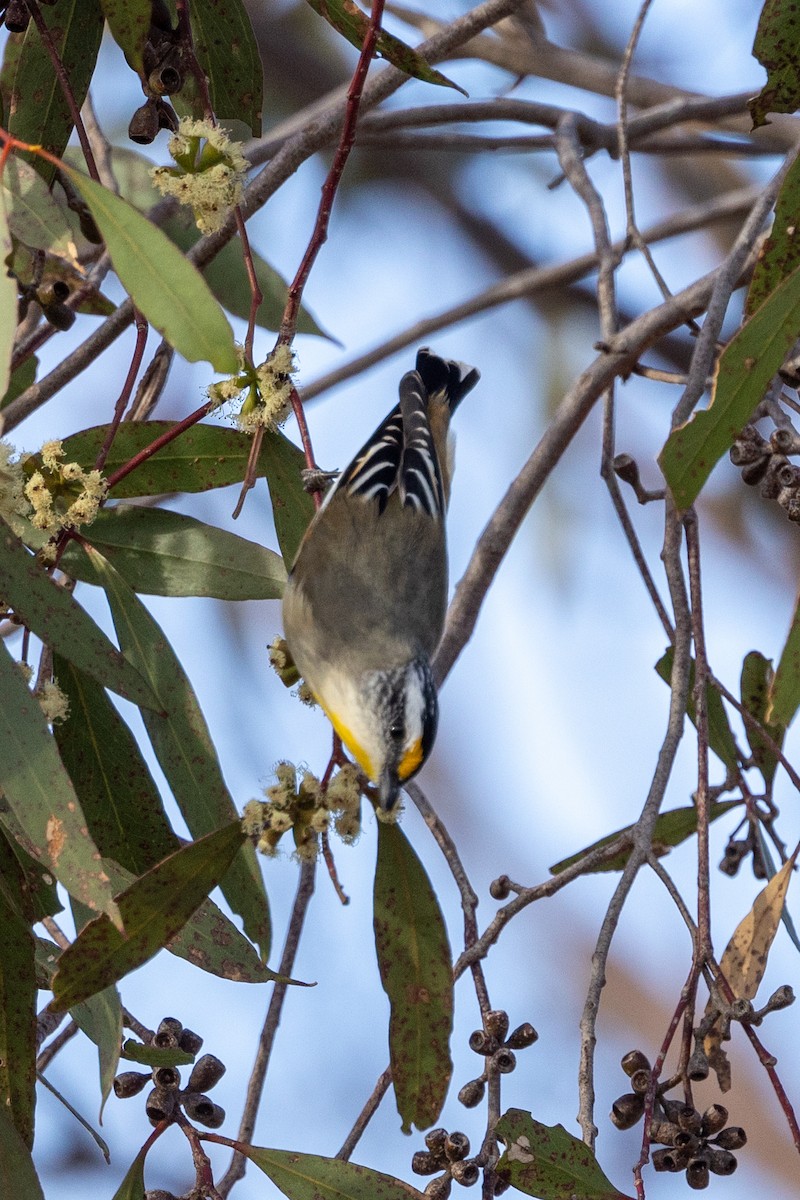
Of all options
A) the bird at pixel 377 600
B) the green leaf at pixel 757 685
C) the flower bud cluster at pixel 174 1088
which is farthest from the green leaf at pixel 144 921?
the green leaf at pixel 757 685

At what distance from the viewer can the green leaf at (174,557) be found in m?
2.20

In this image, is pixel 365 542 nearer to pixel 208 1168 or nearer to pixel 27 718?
pixel 27 718

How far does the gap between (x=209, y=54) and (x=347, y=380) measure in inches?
64.3

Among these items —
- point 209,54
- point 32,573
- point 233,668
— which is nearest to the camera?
point 32,573

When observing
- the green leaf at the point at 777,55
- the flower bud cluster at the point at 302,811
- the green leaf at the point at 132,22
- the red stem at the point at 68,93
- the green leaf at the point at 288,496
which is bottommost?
the flower bud cluster at the point at 302,811

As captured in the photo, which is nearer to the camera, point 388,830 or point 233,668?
point 388,830

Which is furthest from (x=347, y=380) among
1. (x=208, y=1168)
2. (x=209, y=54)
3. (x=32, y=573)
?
(x=208, y=1168)

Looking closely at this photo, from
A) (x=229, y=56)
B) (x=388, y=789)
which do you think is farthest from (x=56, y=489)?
(x=229, y=56)

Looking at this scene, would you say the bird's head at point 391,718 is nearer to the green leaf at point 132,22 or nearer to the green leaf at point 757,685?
the green leaf at point 757,685

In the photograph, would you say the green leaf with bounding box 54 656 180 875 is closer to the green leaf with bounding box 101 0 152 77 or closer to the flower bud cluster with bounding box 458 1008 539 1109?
the flower bud cluster with bounding box 458 1008 539 1109

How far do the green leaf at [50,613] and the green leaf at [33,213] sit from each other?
1.30 feet

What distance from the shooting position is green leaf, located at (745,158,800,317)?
2.15m

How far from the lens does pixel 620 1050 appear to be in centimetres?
750

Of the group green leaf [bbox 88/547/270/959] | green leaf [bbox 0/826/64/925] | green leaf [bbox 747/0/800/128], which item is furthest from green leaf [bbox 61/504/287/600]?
green leaf [bbox 747/0/800/128]
